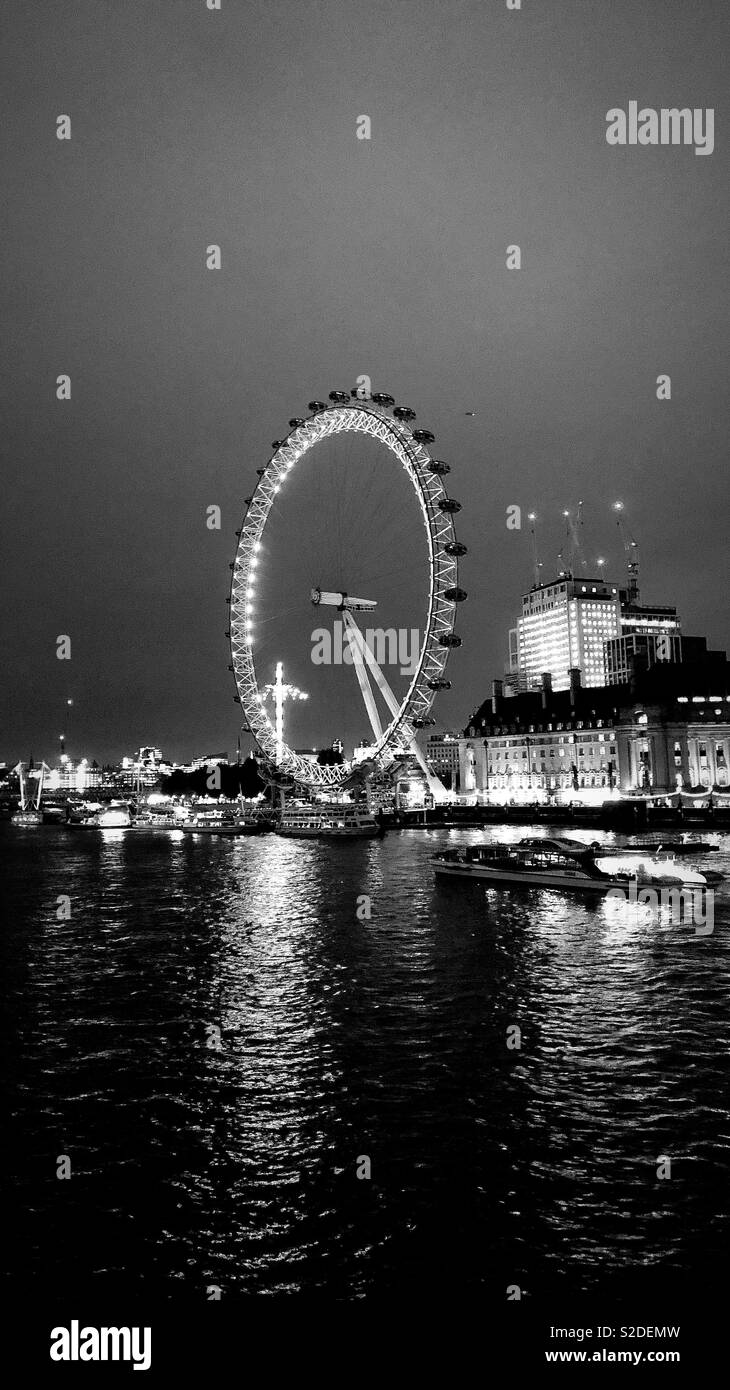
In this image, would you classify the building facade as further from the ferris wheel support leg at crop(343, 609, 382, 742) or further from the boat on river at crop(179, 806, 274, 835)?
the ferris wheel support leg at crop(343, 609, 382, 742)

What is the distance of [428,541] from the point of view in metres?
67.1

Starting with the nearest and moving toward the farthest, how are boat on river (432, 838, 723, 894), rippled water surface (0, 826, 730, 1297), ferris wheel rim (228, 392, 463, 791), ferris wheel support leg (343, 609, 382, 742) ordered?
rippled water surface (0, 826, 730, 1297) < boat on river (432, 838, 723, 894) < ferris wheel rim (228, 392, 463, 791) < ferris wheel support leg (343, 609, 382, 742)

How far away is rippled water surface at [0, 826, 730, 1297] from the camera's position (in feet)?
39.1

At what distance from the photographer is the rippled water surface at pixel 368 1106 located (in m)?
11.9

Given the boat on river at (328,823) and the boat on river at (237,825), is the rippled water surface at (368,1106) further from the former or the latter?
the boat on river at (237,825)

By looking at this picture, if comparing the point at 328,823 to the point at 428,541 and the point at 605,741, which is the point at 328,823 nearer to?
the point at 428,541

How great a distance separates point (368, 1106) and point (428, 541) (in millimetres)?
53674

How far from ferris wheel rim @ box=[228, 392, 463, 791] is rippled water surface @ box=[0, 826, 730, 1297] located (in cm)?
3546

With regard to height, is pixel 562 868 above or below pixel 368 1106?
above

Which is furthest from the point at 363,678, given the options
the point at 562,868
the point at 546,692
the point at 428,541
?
the point at 546,692

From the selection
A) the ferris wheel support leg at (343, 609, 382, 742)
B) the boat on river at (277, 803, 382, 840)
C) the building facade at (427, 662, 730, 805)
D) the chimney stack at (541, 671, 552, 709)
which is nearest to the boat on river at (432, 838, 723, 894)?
the ferris wheel support leg at (343, 609, 382, 742)

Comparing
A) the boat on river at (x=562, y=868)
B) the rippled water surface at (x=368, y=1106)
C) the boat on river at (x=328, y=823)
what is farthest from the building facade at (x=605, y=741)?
the rippled water surface at (x=368, y=1106)

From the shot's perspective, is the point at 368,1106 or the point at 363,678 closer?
the point at 368,1106
